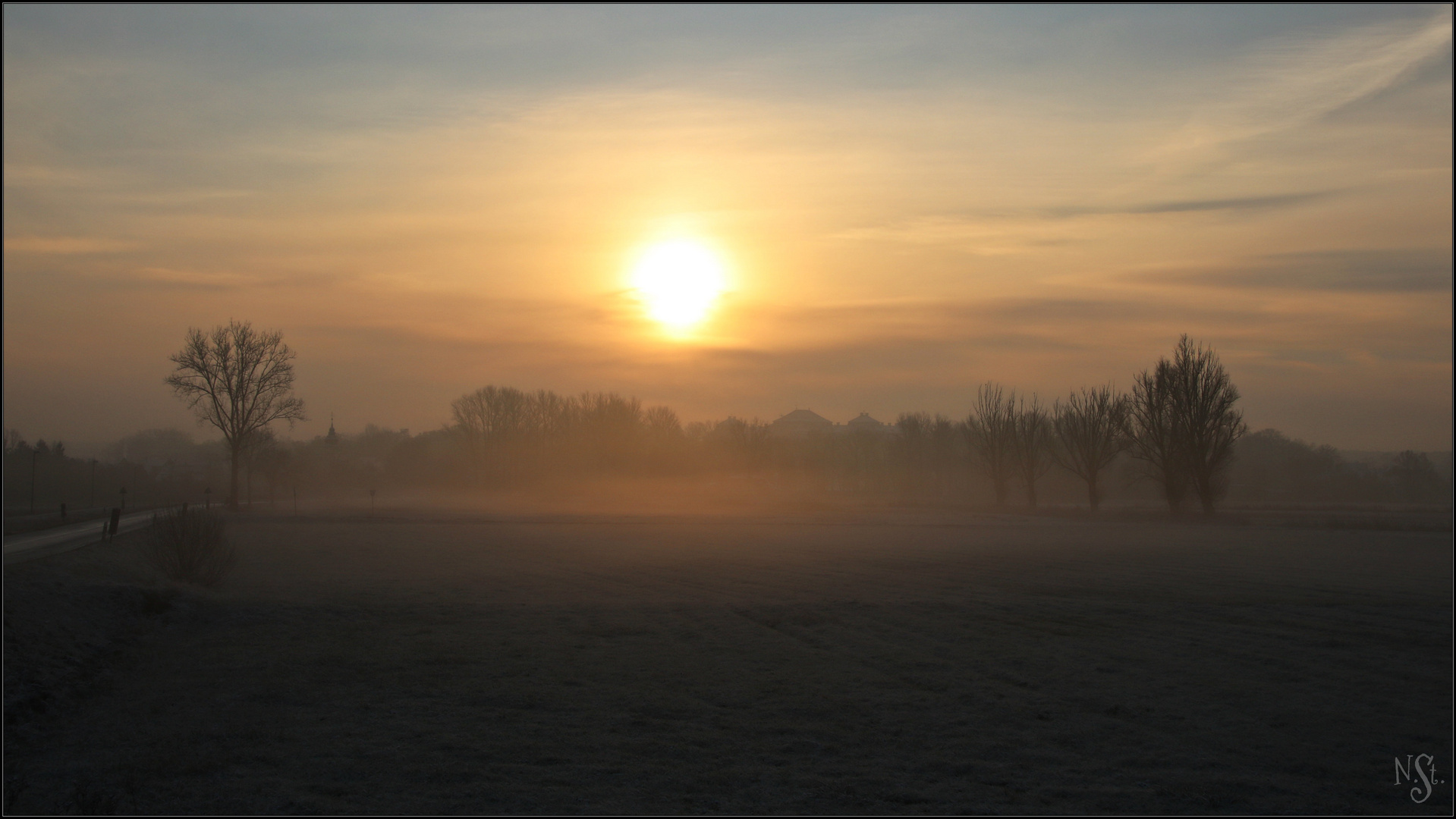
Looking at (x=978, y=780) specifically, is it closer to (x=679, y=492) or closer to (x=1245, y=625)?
(x=1245, y=625)

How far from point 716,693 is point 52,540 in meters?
23.1

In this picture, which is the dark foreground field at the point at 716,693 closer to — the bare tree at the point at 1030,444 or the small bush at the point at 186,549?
the small bush at the point at 186,549

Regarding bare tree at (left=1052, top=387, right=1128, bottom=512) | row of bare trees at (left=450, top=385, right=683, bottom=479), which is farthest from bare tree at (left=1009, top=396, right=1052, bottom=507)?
row of bare trees at (left=450, top=385, right=683, bottom=479)

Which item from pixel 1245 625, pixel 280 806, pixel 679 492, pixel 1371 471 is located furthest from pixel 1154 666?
pixel 1371 471

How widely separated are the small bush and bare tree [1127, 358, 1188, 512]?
5495cm

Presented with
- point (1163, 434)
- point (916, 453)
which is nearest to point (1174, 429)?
point (1163, 434)

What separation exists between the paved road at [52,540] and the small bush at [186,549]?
252cm

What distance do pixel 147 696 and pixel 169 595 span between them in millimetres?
5363

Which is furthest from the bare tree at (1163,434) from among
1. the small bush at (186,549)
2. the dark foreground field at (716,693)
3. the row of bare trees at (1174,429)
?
the small bush at (186,549)

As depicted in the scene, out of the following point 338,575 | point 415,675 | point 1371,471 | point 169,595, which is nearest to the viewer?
point 415,675

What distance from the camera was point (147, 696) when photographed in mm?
12016

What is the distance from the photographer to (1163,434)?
59094mm

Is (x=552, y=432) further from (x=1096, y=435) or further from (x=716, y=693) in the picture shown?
(x=716, y=693)

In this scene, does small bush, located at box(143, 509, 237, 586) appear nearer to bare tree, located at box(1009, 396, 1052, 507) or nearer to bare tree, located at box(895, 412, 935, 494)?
bare tree, located at box(1009, 396, 1052, 507)
